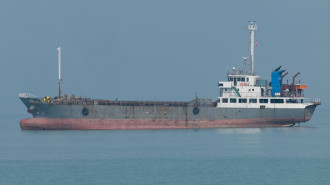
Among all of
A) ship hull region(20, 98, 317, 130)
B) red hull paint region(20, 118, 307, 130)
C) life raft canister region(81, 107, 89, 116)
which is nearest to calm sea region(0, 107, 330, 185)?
red hull paint region(20, 118, 307, 130)

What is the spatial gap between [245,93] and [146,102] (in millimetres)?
13868

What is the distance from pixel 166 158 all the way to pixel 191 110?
2636 centimetres

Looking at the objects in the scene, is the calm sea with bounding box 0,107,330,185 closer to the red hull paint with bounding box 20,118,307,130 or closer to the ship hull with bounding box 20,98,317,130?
the red hull paint with bounding box 20,118,307,130

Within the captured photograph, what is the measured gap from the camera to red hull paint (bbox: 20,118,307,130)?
84500 millimetres

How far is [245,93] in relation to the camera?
88750mm

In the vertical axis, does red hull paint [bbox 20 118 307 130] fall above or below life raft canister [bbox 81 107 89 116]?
below

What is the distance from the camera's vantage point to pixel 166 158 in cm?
6091

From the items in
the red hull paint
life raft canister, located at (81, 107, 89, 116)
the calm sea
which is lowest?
the calm sea

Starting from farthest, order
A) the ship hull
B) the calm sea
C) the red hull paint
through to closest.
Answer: the red hull paint
the ship hull
the calm sea

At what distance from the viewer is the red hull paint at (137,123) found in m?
84.5

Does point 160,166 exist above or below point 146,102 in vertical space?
below

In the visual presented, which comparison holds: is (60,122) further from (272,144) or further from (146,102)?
(272,144)

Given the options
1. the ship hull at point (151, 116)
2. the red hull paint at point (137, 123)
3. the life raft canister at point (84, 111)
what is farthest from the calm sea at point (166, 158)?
the life raft canister at point (84, 111)

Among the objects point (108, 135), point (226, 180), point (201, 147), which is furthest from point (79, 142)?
point (226, 180)
